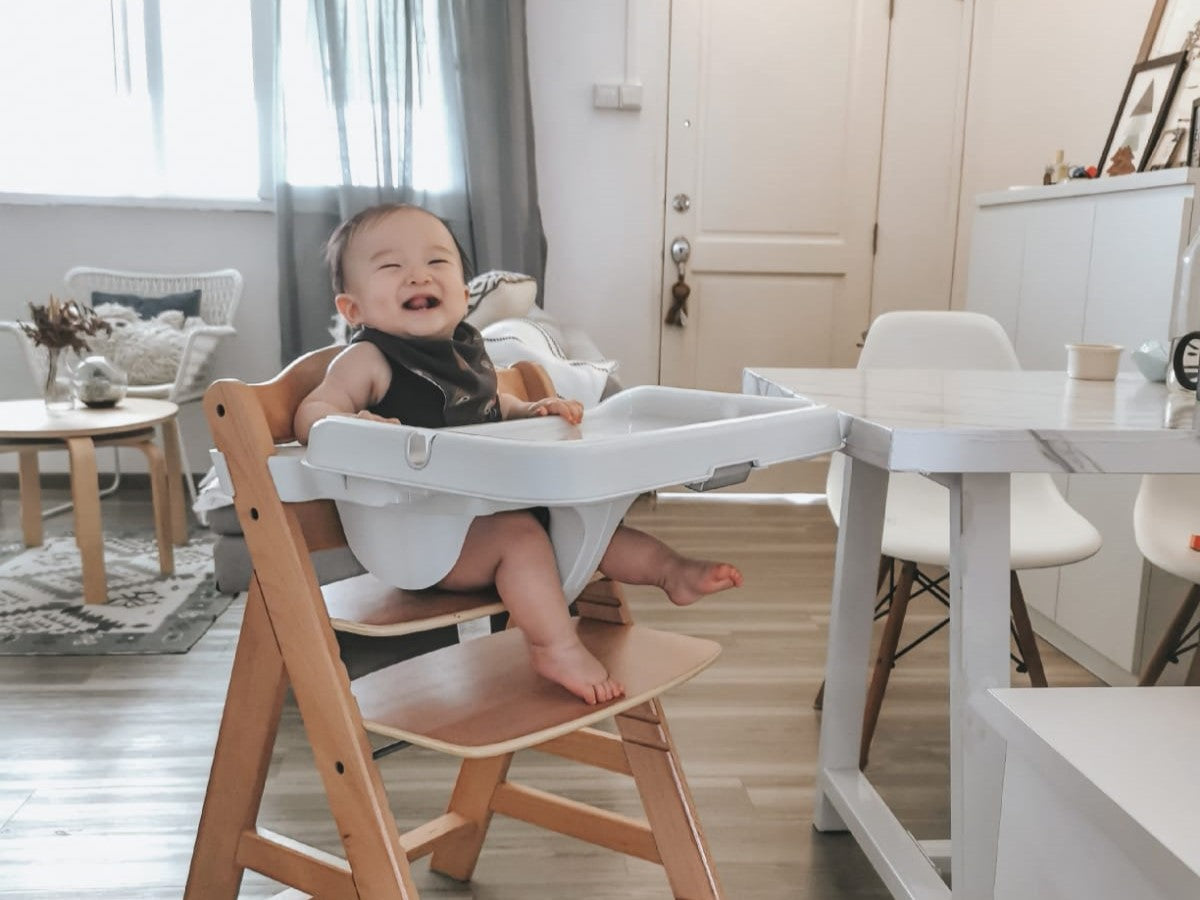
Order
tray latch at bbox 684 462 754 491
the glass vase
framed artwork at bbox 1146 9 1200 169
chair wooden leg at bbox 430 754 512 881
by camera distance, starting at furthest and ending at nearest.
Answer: the glass vase < framed artwork at bbox 1146 9 1200 169 < chair wooden leg at bbox 430 754 512 881 < tray latch at bbox 684 462 754 491

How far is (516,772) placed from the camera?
1.79m

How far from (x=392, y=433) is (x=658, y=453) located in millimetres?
225

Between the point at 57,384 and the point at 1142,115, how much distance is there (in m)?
3.10

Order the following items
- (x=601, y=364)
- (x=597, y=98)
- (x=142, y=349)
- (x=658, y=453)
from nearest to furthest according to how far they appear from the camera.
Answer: (x=658, y=453), (x=601, y=364), (x=142, y=349), (x=597, y=98)

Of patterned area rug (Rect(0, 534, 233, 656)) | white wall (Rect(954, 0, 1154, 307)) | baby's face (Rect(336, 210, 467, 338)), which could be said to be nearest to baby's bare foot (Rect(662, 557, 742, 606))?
baby's face (Rect(336, 210, 467, 338))

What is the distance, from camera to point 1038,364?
2494 millimetres

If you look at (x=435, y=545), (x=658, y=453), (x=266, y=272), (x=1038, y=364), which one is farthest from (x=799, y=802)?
(x=266, y=272)

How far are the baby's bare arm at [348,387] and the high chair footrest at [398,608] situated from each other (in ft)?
0.63

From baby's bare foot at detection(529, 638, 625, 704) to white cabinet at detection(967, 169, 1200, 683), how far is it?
141 cm

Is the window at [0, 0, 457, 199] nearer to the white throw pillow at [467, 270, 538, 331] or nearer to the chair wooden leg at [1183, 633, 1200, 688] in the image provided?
the white throw pillow at [467, 270, 538, 331]

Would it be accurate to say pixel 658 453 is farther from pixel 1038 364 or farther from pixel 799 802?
pixel 1038 364

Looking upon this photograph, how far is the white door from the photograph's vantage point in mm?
3787

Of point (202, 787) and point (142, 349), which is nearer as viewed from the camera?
point (202, 787)

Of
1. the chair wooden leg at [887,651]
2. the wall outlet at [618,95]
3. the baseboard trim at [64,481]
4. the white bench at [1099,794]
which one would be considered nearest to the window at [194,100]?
the wall outlet at [618,95]
